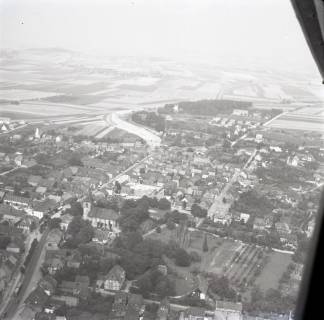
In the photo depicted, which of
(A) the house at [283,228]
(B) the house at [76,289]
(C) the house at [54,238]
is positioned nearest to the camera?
(B) the house at [76,289]

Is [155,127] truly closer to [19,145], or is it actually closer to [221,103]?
[221,103]

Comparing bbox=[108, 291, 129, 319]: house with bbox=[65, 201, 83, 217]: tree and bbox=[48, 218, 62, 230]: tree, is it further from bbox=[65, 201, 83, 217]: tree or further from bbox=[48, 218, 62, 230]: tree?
bbox=[65, 201, 83, 217]: tree

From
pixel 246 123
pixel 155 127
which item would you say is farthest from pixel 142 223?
pixel 246 123

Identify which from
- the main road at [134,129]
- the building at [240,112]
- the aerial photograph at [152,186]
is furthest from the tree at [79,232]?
the building at [240,112]

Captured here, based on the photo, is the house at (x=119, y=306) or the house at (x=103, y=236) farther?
the house at (x=103, y=236)

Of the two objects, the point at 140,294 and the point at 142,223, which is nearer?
the point at 140,294

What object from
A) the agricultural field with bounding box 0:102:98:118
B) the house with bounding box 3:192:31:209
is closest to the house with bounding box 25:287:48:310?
the house with bounding box 3:192:31:209

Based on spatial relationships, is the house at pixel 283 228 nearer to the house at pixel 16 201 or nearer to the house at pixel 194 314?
the house at pixel 194 314

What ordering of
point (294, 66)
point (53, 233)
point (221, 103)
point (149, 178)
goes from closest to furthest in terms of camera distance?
point (53, 233), point (149, 178), point (221, 103), point (294, 66)
